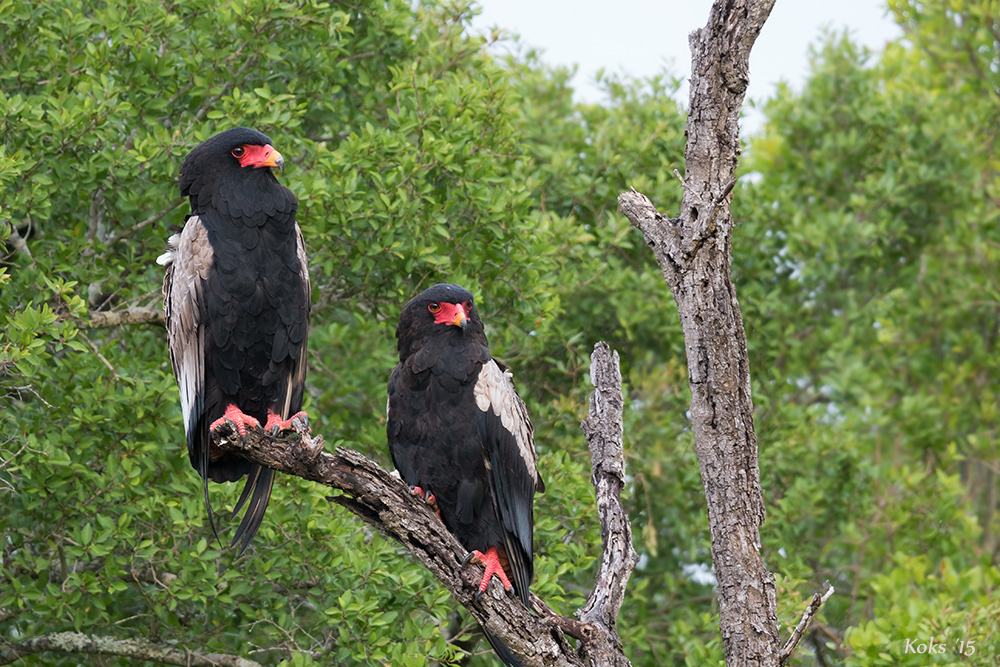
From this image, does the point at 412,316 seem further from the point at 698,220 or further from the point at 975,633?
the point at 975,633

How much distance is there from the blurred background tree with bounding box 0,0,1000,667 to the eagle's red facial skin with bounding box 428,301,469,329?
1.45 meters

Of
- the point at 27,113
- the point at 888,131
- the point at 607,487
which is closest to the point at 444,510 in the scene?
the point at 607,487

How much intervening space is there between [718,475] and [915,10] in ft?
33.2

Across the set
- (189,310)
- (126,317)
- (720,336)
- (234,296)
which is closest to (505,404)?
(720,336)

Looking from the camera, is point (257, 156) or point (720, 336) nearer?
point (257, 156)

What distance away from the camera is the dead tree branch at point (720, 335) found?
4324mm

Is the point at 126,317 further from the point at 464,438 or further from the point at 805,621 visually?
the point at 805,621

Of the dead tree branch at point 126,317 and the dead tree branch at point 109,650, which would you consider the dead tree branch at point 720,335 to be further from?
the dead tree branch at point 126,317

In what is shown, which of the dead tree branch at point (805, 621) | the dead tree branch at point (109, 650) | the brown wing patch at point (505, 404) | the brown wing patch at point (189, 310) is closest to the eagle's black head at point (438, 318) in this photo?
the brown wing patch at point (505, 404)

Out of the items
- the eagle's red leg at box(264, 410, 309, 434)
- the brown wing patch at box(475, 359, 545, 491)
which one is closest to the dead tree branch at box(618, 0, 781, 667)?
the brown wing patch at box(475, 359, 545, 491)

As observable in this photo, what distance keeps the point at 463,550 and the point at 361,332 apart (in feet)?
14.0

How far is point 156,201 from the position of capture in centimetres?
600

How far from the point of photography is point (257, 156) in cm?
421

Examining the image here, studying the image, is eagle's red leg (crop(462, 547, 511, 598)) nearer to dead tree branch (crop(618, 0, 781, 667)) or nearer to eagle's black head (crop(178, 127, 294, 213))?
dead tree branch (crop(618, 0, 781, 667))
